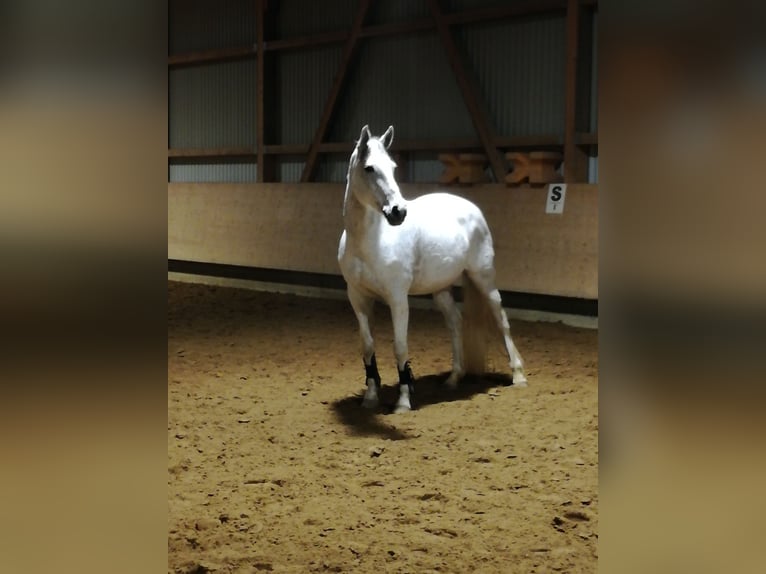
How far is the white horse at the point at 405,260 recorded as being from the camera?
174 inches

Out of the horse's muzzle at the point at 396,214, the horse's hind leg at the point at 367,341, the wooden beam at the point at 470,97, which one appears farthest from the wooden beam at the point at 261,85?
the horse's muzzle at the point at 396,214

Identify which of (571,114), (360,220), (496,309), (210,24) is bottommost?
(496,309)

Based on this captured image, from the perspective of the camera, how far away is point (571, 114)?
25.5 ft

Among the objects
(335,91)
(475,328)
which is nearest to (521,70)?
(335,91)

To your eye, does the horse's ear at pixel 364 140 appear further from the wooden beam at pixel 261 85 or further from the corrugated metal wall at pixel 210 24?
the corrugated metal wall at pixel 210 24

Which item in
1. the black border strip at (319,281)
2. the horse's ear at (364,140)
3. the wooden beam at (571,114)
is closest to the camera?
the horse's ear at (364,140)

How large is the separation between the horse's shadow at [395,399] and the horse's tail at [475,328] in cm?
11

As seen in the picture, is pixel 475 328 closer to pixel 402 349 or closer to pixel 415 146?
pixel 402 349

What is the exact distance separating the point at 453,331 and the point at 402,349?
2.69 feet

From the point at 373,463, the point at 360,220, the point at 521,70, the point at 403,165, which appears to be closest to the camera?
the point at 373,463

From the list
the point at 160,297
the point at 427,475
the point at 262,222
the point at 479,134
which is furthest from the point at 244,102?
the point at 160,297

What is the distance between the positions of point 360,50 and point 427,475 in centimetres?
732

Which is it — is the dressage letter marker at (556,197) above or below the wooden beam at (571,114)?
below

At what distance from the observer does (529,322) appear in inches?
316
